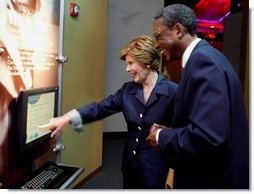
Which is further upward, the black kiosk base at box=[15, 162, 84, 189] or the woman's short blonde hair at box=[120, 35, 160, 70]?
the woman's short blonde hair at box=[120, 35, 160, 70]

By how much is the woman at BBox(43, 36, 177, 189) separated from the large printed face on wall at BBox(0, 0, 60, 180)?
0.30 m

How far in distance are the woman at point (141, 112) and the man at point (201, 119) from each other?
48cm

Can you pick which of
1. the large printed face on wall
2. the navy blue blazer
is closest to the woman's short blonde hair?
the navy blue blazer

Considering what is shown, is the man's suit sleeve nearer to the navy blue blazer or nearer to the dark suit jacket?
the dark suit jacket

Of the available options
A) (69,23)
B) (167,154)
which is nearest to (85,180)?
(69,23)

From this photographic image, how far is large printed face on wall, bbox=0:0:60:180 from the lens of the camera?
1369 mm

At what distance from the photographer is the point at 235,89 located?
108 centimetres

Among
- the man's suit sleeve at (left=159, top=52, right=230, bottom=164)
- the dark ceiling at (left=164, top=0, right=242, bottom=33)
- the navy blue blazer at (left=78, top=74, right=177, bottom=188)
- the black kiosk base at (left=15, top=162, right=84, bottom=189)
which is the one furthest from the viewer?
the dark ceiling at (left=164, top=0, right=242, bottom=33)

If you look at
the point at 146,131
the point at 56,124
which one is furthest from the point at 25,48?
the point at 146,131

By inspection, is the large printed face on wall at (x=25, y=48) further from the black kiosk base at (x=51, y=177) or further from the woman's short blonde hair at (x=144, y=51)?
the woman's short blonde hair at (x=144, y=51)

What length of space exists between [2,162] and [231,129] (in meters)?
1.02

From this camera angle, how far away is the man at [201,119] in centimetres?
100

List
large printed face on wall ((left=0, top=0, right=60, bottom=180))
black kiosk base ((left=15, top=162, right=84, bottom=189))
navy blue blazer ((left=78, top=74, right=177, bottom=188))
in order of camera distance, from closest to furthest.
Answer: large printed face on wall ((left=0, top=0, right=60, bottom=180)) → black kiosk base ((left=15, top=162, right=84, bottom=189)) → navy blue blazer ((left=78, top=74, right=177, bottom=188))

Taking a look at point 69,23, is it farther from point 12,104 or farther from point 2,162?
point 2,162
